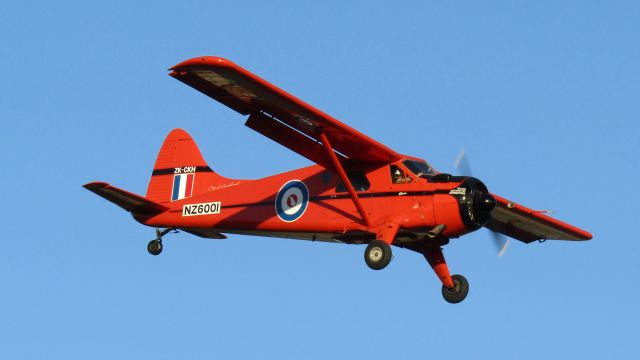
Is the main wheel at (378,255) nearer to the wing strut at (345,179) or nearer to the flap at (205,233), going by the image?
the wing strut at (345,179)

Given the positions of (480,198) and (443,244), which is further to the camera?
(443,244)

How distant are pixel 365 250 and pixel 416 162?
232 cm

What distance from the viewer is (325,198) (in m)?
24.0

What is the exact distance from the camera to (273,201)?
81.1 ft

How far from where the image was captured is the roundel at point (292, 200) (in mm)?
24234

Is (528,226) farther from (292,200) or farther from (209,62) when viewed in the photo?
(209,62)

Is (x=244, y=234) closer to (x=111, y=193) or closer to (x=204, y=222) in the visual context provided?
(x=204, y=222)

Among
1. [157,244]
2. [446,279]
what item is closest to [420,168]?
[446,279]

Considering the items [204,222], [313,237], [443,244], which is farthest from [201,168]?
[443,244]

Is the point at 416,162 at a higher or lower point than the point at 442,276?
higher

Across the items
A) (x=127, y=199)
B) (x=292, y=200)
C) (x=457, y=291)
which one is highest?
(x=292, y=200)

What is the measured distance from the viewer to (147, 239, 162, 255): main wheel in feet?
85.5

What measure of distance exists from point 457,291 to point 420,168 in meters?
2.64

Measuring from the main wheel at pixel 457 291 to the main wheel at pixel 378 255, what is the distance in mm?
2683
